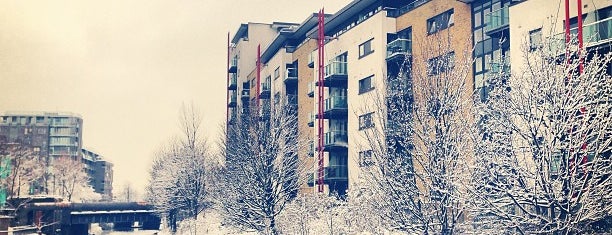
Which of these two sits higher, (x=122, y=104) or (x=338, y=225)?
(x=122, y=104)

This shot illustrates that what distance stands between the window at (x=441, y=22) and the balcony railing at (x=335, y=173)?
6590mm

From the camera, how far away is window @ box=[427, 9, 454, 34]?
20000mm

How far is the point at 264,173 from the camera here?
70.1 ft

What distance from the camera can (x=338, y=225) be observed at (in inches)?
742

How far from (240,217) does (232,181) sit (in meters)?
1.64

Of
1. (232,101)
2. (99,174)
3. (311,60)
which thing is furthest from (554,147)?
(99,174)

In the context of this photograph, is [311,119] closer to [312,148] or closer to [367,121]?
[312,148]

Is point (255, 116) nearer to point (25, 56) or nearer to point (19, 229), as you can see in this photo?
point (25, 56)

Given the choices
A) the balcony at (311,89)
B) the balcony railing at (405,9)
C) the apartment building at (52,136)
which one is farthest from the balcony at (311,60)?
the apartment building at (52,136)

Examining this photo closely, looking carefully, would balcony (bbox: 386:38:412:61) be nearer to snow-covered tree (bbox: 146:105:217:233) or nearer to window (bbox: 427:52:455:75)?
window (bbox: 427:52:455:75)

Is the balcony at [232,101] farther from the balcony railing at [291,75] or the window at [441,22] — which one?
the window at [441,22]

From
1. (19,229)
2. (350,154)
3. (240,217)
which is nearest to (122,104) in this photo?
(240,217)

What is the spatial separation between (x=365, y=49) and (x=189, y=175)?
1178 cm

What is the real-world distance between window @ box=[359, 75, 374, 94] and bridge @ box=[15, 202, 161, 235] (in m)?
20.4
